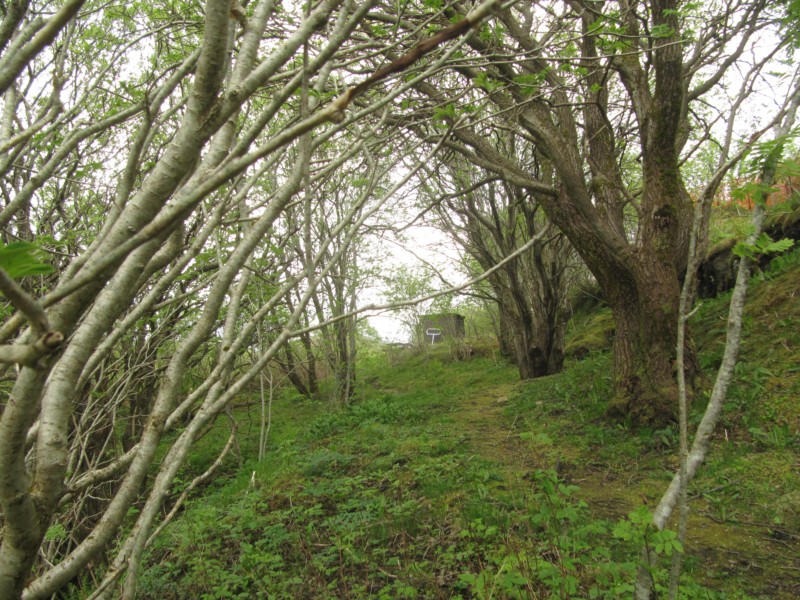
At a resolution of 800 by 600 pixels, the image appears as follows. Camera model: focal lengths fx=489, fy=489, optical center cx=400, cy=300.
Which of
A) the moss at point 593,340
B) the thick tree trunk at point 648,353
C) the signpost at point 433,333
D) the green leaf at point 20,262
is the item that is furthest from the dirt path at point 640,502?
the signpost at point 433,333

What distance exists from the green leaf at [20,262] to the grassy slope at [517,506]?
1.47m

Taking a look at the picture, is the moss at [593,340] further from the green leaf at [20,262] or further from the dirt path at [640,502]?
the green leaf at [20,262]

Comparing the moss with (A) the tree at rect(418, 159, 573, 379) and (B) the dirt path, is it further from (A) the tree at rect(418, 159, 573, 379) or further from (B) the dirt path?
(B) the dirt path

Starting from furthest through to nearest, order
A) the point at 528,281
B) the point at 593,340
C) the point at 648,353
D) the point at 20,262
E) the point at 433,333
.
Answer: the point at 433,333 → the point at 593,340 → the point at 528,281 → the point at 648,353 → the point at 20,262

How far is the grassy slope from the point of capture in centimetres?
259

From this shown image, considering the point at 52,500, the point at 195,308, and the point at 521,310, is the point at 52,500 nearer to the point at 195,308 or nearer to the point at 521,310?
the point at 195,308

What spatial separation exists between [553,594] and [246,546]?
6.26 ft

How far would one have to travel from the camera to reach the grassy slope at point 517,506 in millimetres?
2590

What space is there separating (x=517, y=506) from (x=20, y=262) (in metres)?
3.55

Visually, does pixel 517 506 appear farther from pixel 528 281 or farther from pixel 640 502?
pixel 528 281

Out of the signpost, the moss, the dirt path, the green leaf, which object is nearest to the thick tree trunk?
the dirt path

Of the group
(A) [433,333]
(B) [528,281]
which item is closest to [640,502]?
(B) [528,281]

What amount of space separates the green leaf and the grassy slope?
1.47m

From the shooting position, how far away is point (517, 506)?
3508 millimetres
